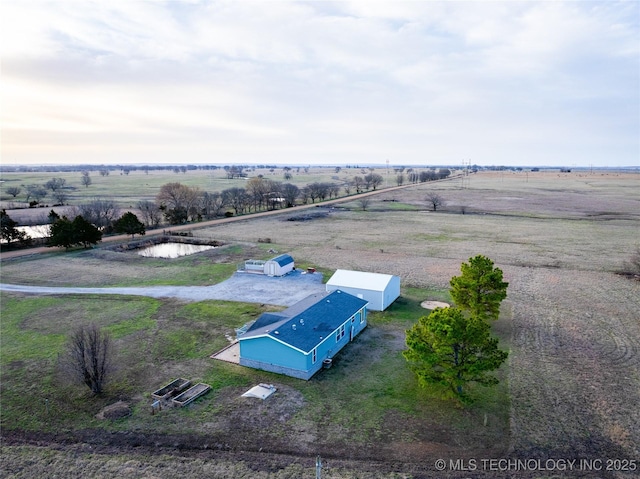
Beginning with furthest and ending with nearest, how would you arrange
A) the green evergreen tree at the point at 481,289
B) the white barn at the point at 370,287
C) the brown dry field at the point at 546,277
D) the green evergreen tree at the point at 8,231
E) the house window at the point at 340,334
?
1. the green evergreen tree at the point at 8,231
2. the white barn at the point at 370,287
3. the green evergreen tree at the point at 481,289
4. the house window at the point at 340,334
5. the brown dry field at the point at 546,277

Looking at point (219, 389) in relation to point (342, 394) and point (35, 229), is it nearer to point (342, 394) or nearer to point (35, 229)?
point (342, 394)

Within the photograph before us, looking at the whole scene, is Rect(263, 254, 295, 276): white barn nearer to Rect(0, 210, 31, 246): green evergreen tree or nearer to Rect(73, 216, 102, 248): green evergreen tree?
Rect(73, 216, 102, 248): green evergreen tree

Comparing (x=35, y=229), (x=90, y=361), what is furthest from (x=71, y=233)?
(x=90, y=361)

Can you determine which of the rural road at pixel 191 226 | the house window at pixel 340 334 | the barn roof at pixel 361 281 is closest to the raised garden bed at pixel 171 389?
the house window at pixel 340 334

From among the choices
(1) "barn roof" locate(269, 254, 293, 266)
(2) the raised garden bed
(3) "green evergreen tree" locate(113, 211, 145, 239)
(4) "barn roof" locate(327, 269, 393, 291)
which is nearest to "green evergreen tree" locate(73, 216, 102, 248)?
(3) "green evergreen tree" locate(113, 211, 145, 239)

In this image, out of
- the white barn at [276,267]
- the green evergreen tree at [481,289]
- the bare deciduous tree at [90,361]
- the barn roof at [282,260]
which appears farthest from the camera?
the barn roof at [282,260]

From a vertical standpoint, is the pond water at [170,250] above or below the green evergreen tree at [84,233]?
below

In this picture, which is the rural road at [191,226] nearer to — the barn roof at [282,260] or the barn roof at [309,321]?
the barn roof at [282,260]
